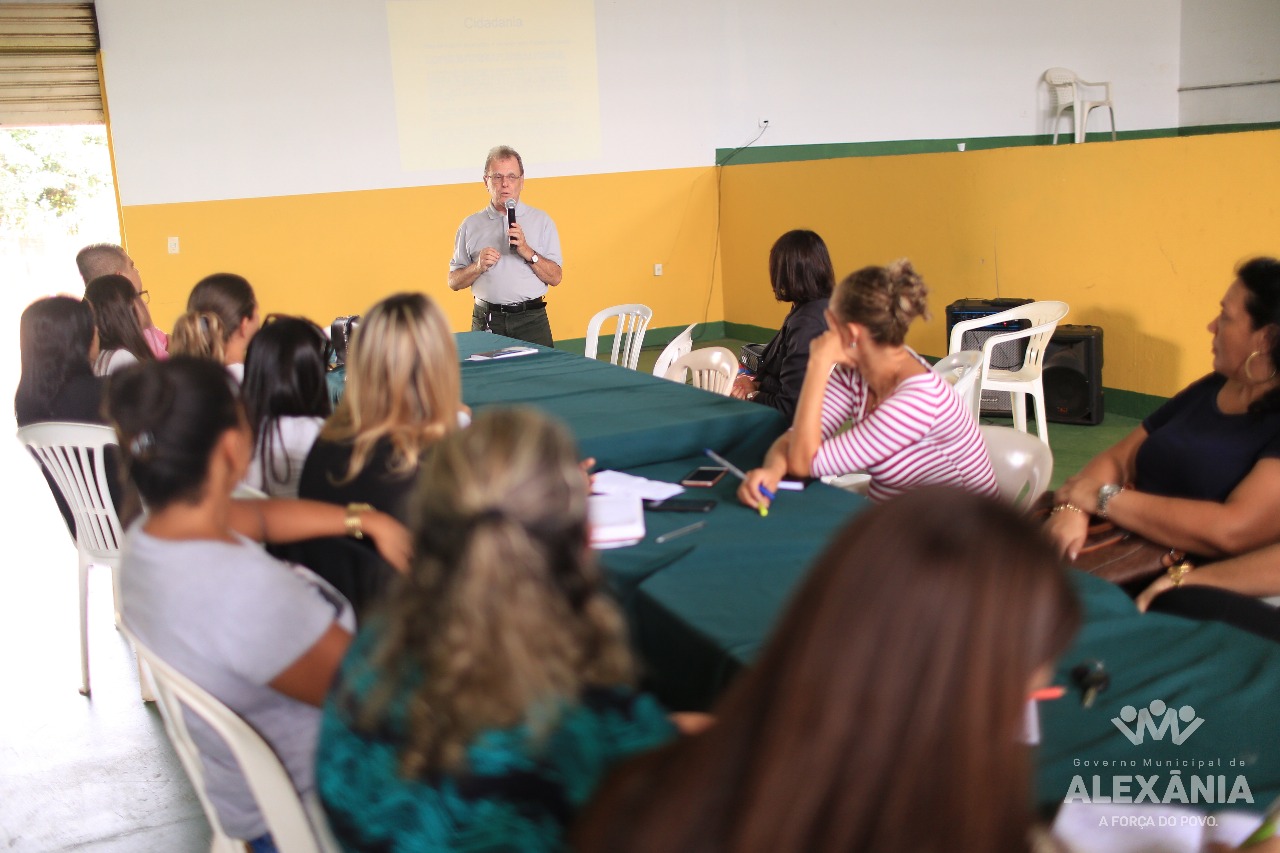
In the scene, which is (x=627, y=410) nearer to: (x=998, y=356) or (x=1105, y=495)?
(x=1105, y=495)

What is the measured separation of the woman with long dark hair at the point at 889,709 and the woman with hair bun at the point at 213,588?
870mm

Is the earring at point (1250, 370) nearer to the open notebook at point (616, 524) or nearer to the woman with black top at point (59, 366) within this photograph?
the open notebook at point (616, 524)

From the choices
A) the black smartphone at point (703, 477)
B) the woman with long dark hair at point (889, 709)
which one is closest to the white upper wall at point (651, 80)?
the black smartphone at point (703, 477)

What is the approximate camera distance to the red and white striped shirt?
2262 mm

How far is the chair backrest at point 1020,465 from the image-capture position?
2.52 metres

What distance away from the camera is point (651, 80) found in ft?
27.0

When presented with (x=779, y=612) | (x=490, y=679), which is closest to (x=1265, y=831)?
(x=779, y=612)

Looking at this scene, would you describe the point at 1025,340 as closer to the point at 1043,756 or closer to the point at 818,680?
the point at 1043,756

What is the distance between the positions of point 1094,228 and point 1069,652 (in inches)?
188

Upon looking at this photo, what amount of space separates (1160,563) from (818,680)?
1722 millimetres

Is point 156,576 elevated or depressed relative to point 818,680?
depressed

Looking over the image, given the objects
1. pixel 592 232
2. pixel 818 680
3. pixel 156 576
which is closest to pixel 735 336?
pixel 592 232

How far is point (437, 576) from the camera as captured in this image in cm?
99

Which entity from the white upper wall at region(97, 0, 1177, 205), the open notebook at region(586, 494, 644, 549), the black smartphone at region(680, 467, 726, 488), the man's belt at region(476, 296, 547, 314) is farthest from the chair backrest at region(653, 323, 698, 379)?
the white upper wall at region(97, 0, 1177, 205)
